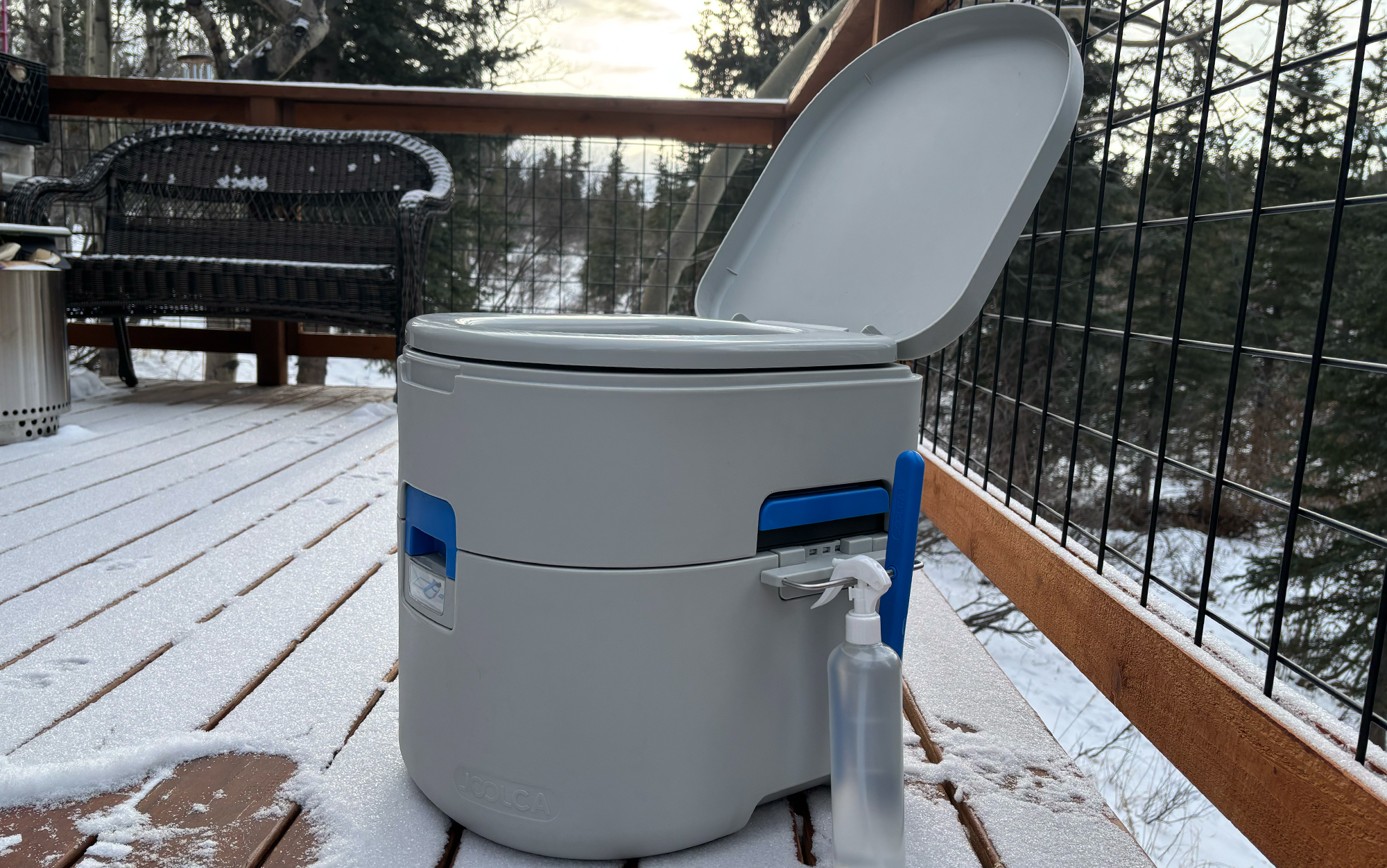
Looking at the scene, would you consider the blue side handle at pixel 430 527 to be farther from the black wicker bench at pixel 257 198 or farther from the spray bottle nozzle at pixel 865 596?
the black wicker bench at pixel 257 198

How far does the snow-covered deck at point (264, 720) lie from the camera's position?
2.54 feet

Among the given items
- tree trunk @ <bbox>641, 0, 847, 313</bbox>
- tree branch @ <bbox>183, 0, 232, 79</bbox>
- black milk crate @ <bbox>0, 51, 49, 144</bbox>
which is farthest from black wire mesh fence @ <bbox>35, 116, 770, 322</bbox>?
tree branch @ <bbox>183, 0, 232, 79</bbox>

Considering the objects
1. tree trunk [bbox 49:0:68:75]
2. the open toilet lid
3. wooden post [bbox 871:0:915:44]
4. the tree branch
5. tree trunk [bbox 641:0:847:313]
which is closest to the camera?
the open toilet lid

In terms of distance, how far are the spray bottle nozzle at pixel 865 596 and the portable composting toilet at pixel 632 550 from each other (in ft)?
0.14

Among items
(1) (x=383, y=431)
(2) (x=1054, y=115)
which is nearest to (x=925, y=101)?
(2) (x=1054, y=115)

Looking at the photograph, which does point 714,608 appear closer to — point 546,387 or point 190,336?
point 546,387

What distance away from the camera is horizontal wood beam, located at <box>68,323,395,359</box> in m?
3.53

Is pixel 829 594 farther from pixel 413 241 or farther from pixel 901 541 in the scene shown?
pixel 413 241

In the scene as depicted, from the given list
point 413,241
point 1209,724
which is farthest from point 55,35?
point 1209,724

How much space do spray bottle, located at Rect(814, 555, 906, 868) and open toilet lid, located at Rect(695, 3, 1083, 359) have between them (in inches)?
10.1

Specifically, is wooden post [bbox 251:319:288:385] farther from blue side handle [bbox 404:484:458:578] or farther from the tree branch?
the tree branch

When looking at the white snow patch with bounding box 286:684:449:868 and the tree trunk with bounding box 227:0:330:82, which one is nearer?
the white snow patch with bounding box 286:684:449:868

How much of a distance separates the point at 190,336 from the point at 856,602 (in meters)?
3.57

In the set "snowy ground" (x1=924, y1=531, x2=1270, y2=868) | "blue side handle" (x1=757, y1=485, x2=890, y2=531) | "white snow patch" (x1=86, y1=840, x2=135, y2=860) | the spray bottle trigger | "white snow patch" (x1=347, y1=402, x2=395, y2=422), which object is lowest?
"snowy ground" (x1=924, y1=531, x2=1270, y2=868)
